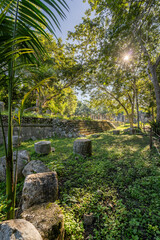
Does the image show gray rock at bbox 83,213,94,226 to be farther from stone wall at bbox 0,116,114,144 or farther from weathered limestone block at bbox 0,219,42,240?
stone wall at bbox 0,116,114,144

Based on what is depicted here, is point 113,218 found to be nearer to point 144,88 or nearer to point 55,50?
point 55,50

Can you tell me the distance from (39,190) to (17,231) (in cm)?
111

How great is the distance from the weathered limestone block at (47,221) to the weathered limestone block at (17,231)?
1.29ft

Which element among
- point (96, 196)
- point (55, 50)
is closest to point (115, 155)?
point (96, 196)

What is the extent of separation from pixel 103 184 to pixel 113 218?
34.5 inches

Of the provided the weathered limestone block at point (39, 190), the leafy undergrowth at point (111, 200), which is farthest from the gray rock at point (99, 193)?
the weathered limestone block at point (39, 190)

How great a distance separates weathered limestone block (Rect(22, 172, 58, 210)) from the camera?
6.27ft

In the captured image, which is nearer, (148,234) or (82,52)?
(148,234)

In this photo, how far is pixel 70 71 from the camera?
34.6 ft

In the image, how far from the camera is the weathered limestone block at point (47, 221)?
1.32 metres

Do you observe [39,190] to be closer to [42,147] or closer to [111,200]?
[111,200]

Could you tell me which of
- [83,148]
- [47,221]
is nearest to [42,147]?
[83,148]

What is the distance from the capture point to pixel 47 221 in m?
1.42

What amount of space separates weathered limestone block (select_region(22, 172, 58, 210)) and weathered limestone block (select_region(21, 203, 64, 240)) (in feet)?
0.91
